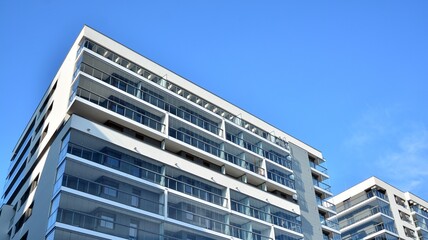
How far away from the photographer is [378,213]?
6819cm

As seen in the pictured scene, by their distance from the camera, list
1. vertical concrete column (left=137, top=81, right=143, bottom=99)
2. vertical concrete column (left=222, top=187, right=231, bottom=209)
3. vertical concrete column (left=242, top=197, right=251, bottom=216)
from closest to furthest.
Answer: vertical concrete column (left=137, top=81, right=143, bottom=99)
vertical concrete column (left=222, top=187, right=231, bottom=209)
vertical concrete column (left=242, top=197, right=251, bottom=216)

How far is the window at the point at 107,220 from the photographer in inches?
1388

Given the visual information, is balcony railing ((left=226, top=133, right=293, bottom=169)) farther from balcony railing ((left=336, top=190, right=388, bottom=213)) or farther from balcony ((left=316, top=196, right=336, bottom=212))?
balcony railing ((left=336, top=190, right=388, bottom=213))

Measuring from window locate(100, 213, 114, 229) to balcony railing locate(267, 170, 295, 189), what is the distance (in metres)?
21.9

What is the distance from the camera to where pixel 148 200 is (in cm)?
3891

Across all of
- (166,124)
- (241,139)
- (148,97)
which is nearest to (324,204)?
(241,139)

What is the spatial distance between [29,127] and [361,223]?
149ft

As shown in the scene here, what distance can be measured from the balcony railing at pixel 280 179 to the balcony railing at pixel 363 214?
1967 centimetres

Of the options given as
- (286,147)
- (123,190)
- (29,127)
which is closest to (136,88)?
(123,190)

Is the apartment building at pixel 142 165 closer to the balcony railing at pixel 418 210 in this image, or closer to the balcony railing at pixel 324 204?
the balcony railing at pixel 324 204

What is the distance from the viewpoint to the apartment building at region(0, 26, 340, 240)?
36531 millimetres

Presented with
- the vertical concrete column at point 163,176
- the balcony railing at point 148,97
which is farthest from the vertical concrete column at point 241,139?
the vertical concrete column at point 163,176

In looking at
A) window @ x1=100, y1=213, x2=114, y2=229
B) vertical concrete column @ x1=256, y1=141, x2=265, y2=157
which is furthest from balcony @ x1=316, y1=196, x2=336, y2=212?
window @ x1=100, y1=213, x2=114, y2=229

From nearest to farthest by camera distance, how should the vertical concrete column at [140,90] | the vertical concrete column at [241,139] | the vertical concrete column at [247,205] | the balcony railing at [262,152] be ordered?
the vertical concrete column at [140,90]
the vertical concrete column at [247,205]
the balcony railing at [262,152]
the vertical concrete column at [241,139]
